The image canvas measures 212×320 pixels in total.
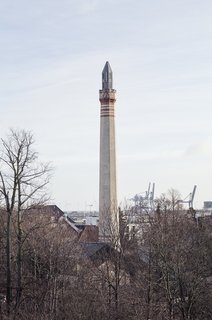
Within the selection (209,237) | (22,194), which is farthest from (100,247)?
(22,194)

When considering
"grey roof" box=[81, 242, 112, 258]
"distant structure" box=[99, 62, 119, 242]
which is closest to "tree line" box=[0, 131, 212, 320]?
"grey roof" box=[81, 242, 112, 258]

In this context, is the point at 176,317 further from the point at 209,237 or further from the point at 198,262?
the point at 209,237

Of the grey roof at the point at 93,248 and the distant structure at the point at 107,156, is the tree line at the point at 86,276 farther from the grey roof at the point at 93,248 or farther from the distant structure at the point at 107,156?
the distant structure at the point at 107,156

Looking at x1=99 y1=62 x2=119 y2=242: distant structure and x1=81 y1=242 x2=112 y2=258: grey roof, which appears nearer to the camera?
x1=81 y1=242 x2=112 y2=258: grey roof

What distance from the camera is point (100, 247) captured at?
116 feet

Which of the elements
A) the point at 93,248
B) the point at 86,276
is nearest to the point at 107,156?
the point at 93,248

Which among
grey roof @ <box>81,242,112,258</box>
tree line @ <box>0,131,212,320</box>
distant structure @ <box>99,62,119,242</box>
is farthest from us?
distant structure @ <box>99,62,119,242</box>

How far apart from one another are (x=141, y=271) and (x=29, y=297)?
261 inches

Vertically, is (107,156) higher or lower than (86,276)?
higher

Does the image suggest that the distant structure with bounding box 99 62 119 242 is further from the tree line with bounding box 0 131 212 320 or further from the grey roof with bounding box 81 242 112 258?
the tree line with bounding box 0 131 212 320

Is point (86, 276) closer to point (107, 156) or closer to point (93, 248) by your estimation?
point (93, 248)

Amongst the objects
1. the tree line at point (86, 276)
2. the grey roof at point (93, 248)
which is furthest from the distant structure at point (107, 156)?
the tree line at point (86, 276)

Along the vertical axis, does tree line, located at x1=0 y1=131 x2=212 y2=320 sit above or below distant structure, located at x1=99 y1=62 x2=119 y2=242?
below

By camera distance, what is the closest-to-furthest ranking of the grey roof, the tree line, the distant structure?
the tree line
the grey roof
the distant structure
